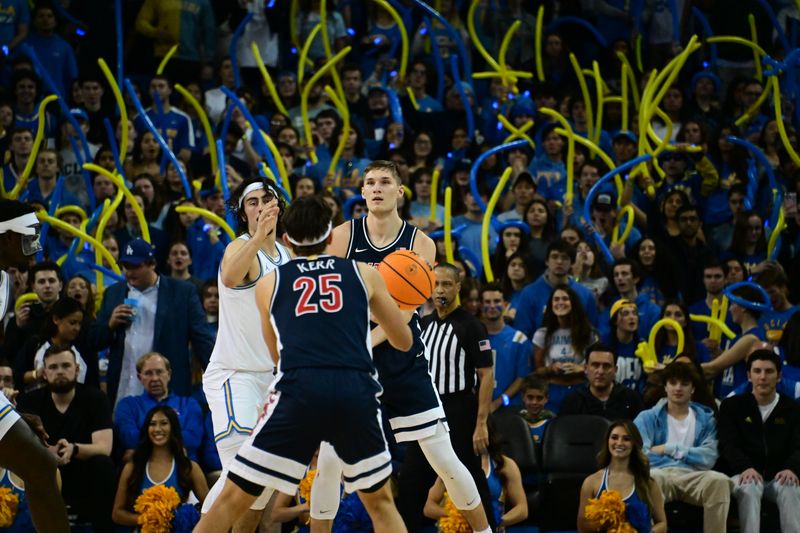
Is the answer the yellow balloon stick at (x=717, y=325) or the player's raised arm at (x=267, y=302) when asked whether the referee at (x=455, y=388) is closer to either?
the player's raised arm at (x=267, y=302)

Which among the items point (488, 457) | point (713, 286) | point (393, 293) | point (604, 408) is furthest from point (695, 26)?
point (393, 293)

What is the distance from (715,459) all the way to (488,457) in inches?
73.7

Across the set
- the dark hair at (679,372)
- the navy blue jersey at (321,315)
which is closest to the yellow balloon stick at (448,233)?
the dark hair at (679,372)

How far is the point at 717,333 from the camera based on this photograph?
11789 millimetres

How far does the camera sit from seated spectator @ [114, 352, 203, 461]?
1023 centimetres

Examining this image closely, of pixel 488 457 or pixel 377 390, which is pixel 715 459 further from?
pixel 377 390

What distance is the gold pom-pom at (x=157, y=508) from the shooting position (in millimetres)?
9516

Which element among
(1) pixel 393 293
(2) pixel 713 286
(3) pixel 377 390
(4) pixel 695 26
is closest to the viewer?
(3) pixel 377 390

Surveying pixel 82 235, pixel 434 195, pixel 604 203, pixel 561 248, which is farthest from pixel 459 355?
pixel 604 203

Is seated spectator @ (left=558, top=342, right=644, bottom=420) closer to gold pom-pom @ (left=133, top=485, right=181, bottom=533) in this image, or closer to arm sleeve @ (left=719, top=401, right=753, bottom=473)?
arm sleeve @ (left=719, top=401, right=753, bottom=473)

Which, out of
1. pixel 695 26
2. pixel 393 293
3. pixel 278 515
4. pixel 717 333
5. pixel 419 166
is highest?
pixel 695 26

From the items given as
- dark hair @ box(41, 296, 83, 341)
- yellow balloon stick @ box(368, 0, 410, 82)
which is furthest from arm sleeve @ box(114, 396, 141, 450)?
yellow balloon stick @ box(368, 0, 410, 82)

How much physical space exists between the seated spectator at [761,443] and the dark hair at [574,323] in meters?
1.39

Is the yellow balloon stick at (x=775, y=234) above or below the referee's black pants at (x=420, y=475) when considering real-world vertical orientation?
above
